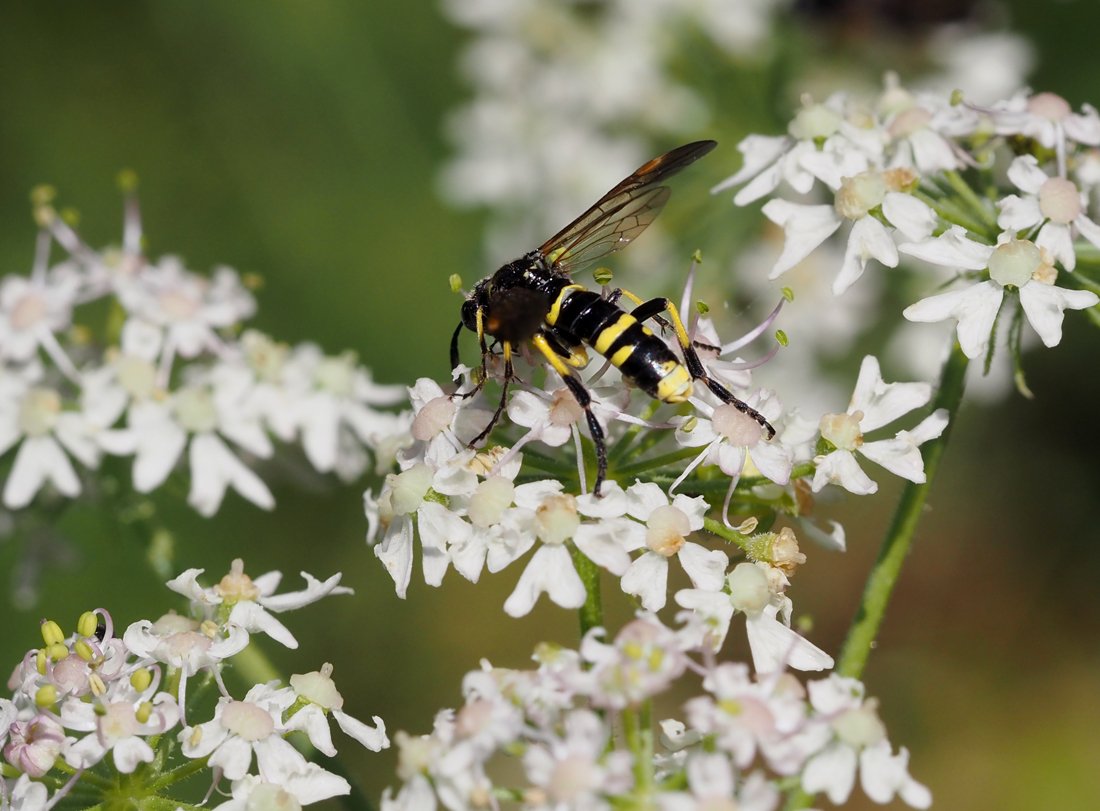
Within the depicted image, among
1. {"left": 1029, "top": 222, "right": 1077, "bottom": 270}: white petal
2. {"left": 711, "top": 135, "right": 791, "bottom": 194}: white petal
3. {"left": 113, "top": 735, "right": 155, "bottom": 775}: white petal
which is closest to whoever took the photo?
{"left": 113, "top": 735, "right": 155, "bottom": 775}: white petal

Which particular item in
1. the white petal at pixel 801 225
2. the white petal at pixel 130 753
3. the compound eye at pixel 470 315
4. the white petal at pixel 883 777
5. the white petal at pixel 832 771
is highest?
the compound eye at pixel 470 315

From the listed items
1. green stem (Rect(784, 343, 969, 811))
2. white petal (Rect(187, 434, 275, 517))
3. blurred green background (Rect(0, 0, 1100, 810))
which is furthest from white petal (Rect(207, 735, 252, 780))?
blurred green background (Rect(0, 0, 1100, 810))

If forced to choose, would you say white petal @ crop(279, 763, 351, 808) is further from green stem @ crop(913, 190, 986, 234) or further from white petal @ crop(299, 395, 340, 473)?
green stem @ crop(913, 190, 986, 234)

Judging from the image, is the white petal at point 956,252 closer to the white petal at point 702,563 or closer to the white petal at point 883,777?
the white petal at point 702,563

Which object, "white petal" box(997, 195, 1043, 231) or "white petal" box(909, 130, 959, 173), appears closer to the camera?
"white petal" box(997, 195, 1043, 231)

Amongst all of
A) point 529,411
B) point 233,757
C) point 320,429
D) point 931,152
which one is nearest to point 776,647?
point 529,411

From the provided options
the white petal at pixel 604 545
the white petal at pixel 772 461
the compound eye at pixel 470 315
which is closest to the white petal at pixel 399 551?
the white petal at pixel 604 545

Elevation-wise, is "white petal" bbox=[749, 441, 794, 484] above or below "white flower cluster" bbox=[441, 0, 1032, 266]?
below
